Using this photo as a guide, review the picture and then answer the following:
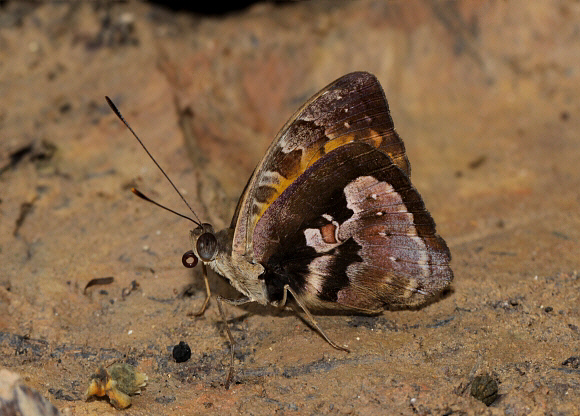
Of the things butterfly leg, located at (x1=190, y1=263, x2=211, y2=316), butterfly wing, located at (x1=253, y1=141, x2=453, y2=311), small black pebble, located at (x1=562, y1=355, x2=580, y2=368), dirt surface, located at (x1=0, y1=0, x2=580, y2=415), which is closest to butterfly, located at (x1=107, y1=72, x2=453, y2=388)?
butterfly wing, located at (x1=253, y1=141, x2=453, y2=311)

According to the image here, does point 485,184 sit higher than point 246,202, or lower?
lower

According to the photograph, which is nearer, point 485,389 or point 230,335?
point 485,389

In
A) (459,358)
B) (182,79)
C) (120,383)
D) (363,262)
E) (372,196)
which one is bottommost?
(459,358)

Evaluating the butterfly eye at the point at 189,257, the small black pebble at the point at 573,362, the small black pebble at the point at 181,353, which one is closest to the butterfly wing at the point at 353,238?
the butterfly eye at the point at 189,257

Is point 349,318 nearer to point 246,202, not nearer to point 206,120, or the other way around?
point 246,202

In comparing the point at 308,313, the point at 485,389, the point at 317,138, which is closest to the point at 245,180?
the point at 317,138

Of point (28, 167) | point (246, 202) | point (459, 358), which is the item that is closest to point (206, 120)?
point (28, 167)

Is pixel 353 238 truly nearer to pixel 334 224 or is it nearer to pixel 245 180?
pixel 334 224
